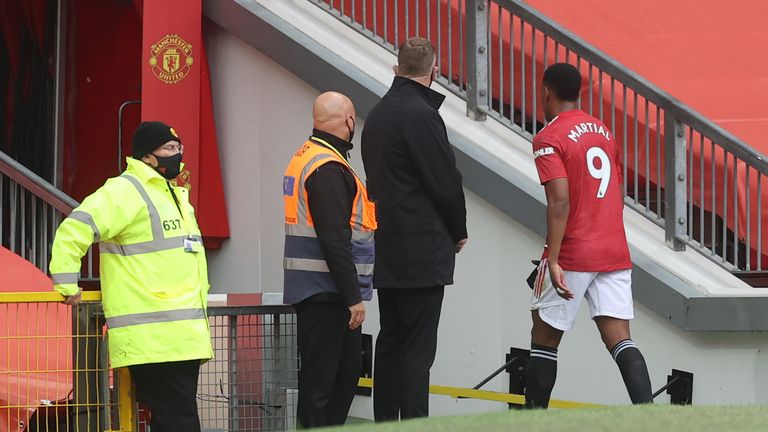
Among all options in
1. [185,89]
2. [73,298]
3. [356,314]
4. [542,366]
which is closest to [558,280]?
[542,366]

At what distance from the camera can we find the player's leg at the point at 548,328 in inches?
265

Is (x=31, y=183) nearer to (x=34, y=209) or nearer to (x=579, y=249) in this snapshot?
(x=34, y=209)

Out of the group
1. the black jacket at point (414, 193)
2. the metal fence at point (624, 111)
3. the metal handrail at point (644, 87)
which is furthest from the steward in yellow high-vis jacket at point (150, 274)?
the metal handrail at point (644, 87)

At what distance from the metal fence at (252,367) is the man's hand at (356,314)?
70 cm

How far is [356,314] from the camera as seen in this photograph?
656 cm

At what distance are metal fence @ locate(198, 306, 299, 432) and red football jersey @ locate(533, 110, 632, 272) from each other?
147 centimetres

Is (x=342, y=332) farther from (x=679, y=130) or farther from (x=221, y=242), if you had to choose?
(x=221, y=242)

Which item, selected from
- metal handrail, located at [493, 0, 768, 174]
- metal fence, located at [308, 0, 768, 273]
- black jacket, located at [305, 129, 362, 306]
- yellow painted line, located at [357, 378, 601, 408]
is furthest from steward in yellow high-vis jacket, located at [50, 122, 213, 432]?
metal handrail, located at [493, 0, 768, 174]

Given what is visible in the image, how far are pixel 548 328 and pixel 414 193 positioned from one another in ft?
2.91

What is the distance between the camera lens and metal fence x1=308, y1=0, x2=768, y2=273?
7.95 metres

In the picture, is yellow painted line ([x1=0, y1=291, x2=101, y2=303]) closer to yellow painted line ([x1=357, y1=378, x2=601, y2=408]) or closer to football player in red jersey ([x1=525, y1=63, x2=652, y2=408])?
football player in red jersey ([x1=525, y1=63, x2=652, y2=408])

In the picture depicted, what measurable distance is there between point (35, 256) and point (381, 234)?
4.48 metres

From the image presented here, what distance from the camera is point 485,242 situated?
833cm

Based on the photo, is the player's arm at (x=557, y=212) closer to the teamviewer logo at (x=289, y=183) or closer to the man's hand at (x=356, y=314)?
the man's hand at (x=356, y=314)
